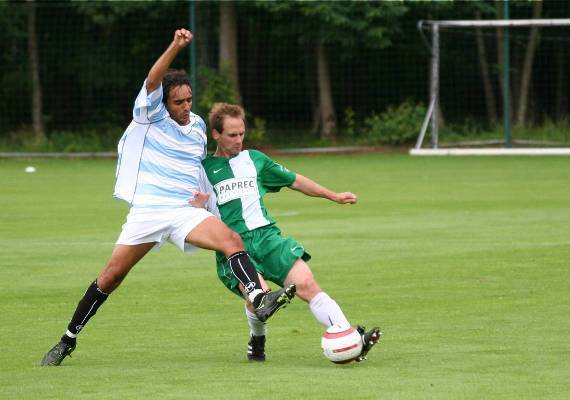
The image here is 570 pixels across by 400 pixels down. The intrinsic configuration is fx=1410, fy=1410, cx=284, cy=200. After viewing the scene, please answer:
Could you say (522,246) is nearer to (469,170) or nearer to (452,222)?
(452,222)

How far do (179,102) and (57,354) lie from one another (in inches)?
65.8

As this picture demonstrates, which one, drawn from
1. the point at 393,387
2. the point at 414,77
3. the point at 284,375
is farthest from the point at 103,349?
the point at 414,77

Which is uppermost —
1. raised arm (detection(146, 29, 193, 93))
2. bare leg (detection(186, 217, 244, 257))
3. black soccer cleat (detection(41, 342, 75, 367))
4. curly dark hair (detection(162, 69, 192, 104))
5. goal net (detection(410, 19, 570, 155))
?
raised arm (detection(146, 29, 193, 93))

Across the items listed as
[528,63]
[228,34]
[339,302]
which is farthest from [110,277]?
[528,63]

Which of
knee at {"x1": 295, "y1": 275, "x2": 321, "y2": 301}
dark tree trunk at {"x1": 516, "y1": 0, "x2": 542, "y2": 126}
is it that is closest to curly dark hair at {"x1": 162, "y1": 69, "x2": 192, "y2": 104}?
knee at {"x1": 295, "y1": 275, "x2": 321, "y2": 301}

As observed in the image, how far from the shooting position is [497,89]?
4075 cm

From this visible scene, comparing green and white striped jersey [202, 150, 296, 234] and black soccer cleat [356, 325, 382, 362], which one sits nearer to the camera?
black soccer cleat [356, 325, 382, 362]

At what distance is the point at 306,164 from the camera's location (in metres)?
30.6

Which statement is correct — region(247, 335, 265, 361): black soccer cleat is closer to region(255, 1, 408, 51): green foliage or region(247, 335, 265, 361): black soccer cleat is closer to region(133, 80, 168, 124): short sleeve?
region(133, 80, 168, 124): short sleeve

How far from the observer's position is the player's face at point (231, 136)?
27.3 ft

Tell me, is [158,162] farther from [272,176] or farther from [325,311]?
[325,311]

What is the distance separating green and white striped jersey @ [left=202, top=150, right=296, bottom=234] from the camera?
8.32m

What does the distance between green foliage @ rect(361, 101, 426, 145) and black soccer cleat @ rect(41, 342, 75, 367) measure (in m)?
27.4

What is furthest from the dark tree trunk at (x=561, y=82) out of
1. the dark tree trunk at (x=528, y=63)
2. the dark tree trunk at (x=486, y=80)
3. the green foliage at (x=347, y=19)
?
the green foliage at (x=347, y=19)
